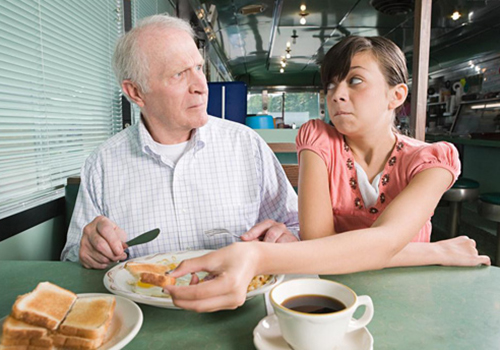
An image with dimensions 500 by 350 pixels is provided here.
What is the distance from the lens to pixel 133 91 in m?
1.54

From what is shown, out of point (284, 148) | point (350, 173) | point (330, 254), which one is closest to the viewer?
point (330, 254)

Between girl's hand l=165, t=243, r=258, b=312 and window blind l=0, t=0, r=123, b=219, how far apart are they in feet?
4.17

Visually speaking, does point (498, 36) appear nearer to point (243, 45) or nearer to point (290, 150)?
point (243, 45)

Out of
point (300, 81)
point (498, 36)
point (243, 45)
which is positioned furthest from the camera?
point (300, 81)

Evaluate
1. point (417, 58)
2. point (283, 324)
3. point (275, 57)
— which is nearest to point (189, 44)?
point (283, 324)

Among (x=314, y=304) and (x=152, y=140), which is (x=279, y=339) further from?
(x=152, y=140)

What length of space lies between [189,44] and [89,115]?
47.2 inches

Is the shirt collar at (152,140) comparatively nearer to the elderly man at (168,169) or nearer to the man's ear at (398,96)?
the elderly man at (168,169)

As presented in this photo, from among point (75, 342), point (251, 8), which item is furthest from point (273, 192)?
point (251, 8)

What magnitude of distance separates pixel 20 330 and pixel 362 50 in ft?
3.71

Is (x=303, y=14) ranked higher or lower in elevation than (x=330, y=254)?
higher

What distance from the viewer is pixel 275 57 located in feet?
32.3

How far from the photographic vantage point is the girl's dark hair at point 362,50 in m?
1.15

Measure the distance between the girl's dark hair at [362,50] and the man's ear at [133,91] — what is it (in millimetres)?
781
